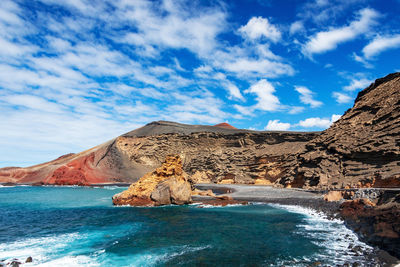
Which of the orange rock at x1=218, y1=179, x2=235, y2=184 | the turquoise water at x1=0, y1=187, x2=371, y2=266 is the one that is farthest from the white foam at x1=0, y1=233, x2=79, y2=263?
the orange rock at x1=218, y1=179, x2=235, y2=184

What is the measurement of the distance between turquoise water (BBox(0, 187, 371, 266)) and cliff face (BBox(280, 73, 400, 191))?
10721mm

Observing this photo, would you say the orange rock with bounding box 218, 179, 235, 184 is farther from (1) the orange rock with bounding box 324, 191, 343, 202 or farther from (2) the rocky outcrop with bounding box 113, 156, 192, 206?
(1) the orange rock with bounding box 324, 191, 343, 202

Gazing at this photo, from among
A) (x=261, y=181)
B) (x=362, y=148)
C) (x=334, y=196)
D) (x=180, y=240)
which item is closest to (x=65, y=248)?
(x=180, y=240)

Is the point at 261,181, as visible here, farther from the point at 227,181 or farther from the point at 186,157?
the point at 186,157

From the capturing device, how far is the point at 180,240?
1198 centimetres

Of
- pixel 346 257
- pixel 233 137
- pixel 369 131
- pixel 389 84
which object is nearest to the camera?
pixel 346 257

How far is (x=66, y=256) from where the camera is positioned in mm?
10078

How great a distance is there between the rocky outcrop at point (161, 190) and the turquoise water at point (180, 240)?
642 centimetres

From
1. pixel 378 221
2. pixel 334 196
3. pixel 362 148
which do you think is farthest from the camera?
pixel 362 148

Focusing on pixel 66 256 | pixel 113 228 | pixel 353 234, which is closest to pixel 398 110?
pixel 353 234

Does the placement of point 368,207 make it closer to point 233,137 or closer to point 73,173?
point 233,137

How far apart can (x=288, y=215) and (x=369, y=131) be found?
1680 centimetres

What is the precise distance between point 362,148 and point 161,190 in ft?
70.1

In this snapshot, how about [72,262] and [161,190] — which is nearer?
[72,262]
